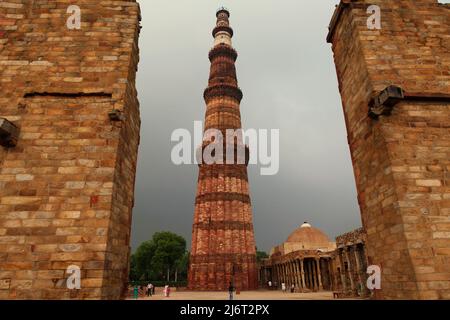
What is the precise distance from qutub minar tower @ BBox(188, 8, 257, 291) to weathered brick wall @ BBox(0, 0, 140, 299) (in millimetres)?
18158

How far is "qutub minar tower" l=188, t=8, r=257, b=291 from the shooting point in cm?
2331

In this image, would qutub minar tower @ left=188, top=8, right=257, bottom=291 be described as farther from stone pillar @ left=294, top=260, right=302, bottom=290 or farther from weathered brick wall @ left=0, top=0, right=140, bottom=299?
weathered brick wall @ left=0, top=0, right=140, bottom=299

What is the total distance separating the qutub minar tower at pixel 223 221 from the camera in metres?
23.3

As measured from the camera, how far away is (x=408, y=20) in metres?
6.95

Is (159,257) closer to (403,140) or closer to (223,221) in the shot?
(223,221)

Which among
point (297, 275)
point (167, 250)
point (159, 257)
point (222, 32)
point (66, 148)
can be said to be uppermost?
point (222, 32)

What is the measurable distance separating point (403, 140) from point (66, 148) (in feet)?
A: 20.4

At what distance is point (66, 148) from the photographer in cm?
551

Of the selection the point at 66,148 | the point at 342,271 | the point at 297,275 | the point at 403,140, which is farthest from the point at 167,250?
the point at 403,140

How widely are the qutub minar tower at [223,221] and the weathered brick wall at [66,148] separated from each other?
18.2m

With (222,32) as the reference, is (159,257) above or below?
below

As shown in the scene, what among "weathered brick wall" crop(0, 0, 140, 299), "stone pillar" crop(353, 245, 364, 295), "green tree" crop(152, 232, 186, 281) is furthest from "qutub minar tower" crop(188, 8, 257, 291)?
"green tree" crop(152, 232, 186, 281)

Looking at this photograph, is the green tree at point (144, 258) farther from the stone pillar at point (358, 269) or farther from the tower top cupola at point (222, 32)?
the stone pillar at point (358, 269)

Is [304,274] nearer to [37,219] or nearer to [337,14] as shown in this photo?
[337,14]
